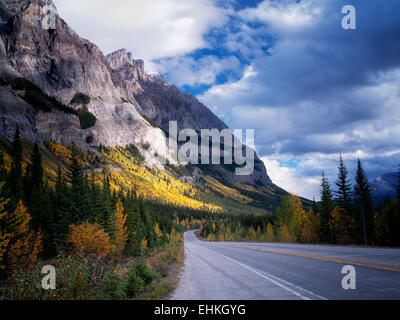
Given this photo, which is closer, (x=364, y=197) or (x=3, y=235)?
(x=3, y=235)

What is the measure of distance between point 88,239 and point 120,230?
13660 mm

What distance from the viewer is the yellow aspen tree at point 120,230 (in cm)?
4442

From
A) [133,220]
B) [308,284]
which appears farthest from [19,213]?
[308,284]

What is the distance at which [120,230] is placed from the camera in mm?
46719

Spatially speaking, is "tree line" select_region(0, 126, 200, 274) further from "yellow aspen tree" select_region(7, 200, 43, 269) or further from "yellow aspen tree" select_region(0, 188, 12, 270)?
"yellow aspen tree" select_region(0, 188, 12, 270)

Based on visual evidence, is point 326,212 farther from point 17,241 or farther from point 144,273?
point 17,241

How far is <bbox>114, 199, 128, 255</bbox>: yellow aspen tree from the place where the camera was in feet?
146

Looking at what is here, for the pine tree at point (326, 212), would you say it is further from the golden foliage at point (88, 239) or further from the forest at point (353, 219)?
the golden foliage at point (88, 239)

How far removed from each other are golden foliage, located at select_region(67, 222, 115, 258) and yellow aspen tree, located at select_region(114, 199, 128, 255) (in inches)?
328

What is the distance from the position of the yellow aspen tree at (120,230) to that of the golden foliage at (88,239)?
8334 millimetres

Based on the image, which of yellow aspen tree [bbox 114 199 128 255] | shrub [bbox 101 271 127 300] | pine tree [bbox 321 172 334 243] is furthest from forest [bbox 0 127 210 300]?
pine tree [bbox 321 172 334 243]

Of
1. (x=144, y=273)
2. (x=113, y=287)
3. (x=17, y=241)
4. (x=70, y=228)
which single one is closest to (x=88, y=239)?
(x=70, y=228)
